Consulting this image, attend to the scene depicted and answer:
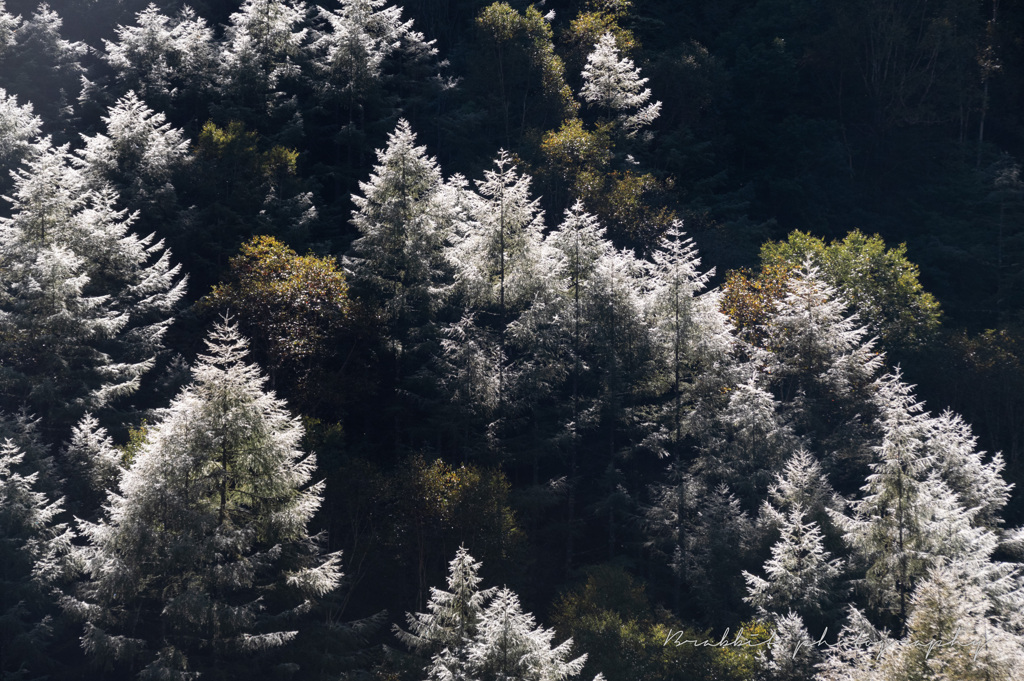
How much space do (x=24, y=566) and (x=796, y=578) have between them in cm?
2565

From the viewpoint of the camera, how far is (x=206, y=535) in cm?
2938

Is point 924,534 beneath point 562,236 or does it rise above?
beneath

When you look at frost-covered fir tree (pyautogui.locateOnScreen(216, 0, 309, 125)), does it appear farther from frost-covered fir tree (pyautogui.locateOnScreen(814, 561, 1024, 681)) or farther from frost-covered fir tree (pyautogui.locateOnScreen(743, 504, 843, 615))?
frost-covered fir tree (pyautogui.locateOnScreen(814, 561, 1024, 681))

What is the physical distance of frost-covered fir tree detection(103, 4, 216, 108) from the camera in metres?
53.2

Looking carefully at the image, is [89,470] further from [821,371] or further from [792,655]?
[821,371]

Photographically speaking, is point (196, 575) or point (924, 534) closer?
point (196, 575)

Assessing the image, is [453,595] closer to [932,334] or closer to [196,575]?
[196,575]

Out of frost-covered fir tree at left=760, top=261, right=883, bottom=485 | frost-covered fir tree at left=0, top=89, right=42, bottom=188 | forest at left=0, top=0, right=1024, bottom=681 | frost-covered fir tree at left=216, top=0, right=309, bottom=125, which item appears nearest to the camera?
forest at left=0, top=0, right=1024, bottom=681

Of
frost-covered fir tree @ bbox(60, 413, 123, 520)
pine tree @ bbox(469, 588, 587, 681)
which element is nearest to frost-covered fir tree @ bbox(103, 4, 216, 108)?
frost-covered fir tree @ bbox(60, 413, 123, 520)

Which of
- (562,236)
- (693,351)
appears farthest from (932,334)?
(562,236)

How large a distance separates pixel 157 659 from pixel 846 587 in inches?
940

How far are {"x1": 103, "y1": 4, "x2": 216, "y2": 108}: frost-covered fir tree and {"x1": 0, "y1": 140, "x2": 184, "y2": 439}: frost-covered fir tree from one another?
12.2m

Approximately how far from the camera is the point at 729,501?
40469 mm

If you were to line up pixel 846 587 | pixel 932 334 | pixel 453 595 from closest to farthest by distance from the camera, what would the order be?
pixel 453 595, pixel 846 587, pixel 932 334
